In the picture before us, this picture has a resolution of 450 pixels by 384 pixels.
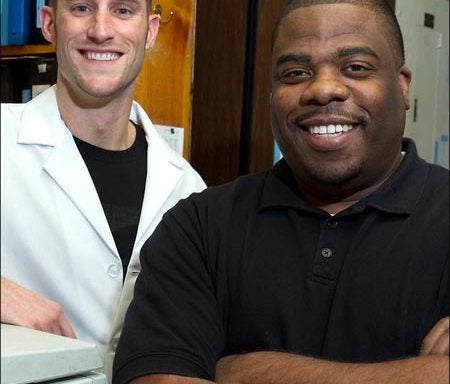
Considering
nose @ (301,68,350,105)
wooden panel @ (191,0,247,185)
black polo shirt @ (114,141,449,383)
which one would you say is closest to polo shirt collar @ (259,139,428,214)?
black polo shirt @ (114,141,449,383)

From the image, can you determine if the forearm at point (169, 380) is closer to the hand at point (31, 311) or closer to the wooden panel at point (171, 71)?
the hand at point (31, 311)

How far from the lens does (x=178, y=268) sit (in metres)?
0.82

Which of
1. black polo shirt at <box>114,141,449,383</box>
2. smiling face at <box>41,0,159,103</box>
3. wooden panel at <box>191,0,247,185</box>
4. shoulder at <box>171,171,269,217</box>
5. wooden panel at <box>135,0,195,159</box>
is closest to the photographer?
smiling face at <box>41,0,159,103</box>

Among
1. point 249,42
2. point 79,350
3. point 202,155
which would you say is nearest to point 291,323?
point 79,350

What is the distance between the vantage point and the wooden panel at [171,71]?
3.78ft

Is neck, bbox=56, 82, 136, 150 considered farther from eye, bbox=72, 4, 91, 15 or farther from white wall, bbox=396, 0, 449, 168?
white wall, bbox=396, 0, 449, 168

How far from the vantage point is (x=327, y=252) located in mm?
772

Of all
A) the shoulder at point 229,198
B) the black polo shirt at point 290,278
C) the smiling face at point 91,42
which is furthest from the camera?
the shoulder at point 229,198

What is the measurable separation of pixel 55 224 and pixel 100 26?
0.65 ft

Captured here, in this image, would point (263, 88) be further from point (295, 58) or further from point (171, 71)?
point (295, 58)

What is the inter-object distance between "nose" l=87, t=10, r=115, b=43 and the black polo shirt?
0.29 m

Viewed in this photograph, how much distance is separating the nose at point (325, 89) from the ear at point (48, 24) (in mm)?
280

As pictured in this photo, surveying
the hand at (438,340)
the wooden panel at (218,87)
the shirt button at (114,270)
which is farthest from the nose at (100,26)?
the wooden panel at (218,87)

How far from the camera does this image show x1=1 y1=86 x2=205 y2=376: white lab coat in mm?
478
